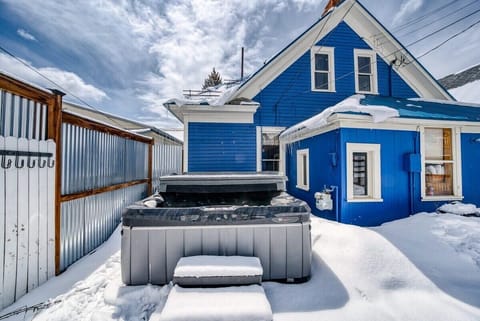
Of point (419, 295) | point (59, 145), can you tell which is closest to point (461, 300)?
point (419, 295)

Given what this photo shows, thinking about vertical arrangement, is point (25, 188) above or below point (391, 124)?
below

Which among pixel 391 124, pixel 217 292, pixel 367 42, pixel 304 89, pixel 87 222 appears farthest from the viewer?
pixel 367 42

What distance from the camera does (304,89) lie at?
6.82 m

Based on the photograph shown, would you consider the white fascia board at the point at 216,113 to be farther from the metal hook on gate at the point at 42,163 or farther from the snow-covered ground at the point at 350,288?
the snow-covered ground at the point at 350,288

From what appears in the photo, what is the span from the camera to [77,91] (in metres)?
9.95

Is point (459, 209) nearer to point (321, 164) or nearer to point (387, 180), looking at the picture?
point (387, 180)

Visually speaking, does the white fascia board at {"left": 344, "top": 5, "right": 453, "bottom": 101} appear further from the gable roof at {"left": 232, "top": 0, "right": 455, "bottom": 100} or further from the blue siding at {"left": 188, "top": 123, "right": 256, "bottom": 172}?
the blue siding at {"left": 188, "top": 123, "right": 256, "bottom": 172}

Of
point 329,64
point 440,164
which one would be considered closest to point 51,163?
point 440,164

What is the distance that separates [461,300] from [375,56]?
7347 millimetres

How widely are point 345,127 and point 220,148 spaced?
3.09 metres

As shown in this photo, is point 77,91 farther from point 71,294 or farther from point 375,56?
point 375,56

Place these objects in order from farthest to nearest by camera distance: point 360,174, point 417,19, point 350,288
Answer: point 417,19 < point 360,174 < point 350,288

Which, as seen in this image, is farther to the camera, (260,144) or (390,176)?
(260,144)

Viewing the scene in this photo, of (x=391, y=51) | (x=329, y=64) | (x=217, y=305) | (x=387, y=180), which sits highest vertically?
(x=391, y=51)
